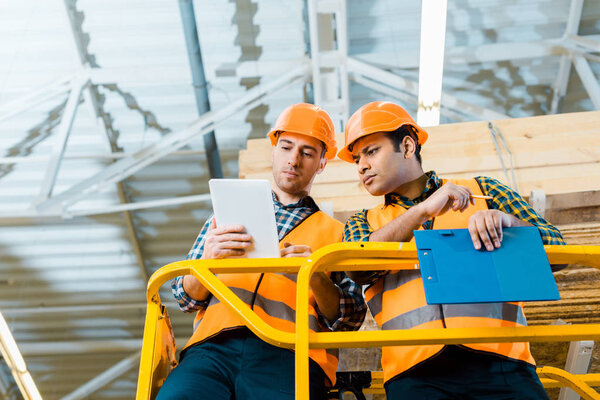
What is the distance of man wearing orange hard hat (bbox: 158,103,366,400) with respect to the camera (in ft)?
7.15

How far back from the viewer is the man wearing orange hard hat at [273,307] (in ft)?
7.15

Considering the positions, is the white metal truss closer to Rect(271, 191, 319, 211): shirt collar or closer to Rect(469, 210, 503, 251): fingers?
Rect(271, 191, 319, 211): shirt collar

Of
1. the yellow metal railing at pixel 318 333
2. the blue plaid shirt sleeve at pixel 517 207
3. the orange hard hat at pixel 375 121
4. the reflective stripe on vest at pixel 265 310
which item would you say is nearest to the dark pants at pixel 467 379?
the yellow metal railing at pixel 318 333

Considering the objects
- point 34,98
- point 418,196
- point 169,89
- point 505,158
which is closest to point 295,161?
point 418,196

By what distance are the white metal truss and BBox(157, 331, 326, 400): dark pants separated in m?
4.73

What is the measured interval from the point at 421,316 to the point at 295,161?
1278mm

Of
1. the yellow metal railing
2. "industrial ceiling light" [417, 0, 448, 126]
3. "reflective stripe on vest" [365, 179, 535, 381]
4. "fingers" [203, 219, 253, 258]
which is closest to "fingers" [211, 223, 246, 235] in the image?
"fingers" [203, 219, 253, 258]

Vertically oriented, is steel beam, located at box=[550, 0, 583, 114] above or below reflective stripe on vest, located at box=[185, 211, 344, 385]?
above

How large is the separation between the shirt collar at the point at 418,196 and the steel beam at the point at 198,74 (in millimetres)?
5661

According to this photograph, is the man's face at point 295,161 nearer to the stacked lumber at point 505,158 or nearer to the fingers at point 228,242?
the stacked lumber at point 505,158

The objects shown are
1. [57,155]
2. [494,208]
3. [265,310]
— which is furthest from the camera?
[57,155]

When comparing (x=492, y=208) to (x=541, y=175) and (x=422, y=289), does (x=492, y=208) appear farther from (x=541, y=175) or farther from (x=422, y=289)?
(x=541, y=175)

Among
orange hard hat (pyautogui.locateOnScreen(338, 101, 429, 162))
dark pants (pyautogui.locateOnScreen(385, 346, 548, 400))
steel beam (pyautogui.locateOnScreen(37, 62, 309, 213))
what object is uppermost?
steel beam (pyautogui.locateOnScreen(37, 62, 309, 213))

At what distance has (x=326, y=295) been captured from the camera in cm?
251
